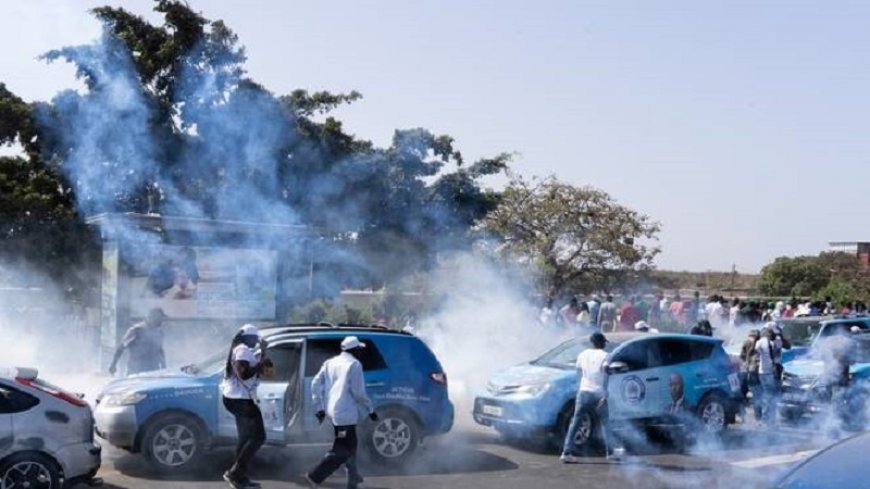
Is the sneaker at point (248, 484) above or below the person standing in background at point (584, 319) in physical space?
below

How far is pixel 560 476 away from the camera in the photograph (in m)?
10.3

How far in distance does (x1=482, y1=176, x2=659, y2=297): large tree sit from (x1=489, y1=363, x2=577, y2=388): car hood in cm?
1906

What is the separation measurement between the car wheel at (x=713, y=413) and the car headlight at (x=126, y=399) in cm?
753

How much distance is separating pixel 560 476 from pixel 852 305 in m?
25.1

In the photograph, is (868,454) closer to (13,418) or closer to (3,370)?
(13,418)

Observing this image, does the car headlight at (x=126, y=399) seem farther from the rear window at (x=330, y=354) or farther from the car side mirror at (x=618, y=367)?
the car side mirror at (x=618, y=367)

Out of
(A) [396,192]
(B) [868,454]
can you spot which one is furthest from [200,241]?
(B) [868,454]

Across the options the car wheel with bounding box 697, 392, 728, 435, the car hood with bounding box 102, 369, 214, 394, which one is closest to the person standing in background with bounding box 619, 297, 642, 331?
the car wheel with bounding box 697, 392, 728, 435

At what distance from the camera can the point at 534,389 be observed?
38.9 ft

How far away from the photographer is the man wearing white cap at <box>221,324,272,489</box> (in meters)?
8.88

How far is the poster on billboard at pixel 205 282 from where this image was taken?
1606 centimetres

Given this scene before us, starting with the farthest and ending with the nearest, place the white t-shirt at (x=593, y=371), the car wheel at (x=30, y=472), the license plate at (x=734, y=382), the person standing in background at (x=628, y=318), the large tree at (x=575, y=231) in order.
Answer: the large tree at (x=575, y=231), the person standing in background at (x=628, y=318), the license plate at (x=734, y=382), the white t-shirt at (x=593, y=371), the car wheel at (x=30, y=472)

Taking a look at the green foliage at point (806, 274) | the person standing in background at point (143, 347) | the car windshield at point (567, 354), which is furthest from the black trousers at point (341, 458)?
the green foliage at point (806, 274)

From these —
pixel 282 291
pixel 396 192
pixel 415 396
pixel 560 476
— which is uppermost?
pixel 396 192
